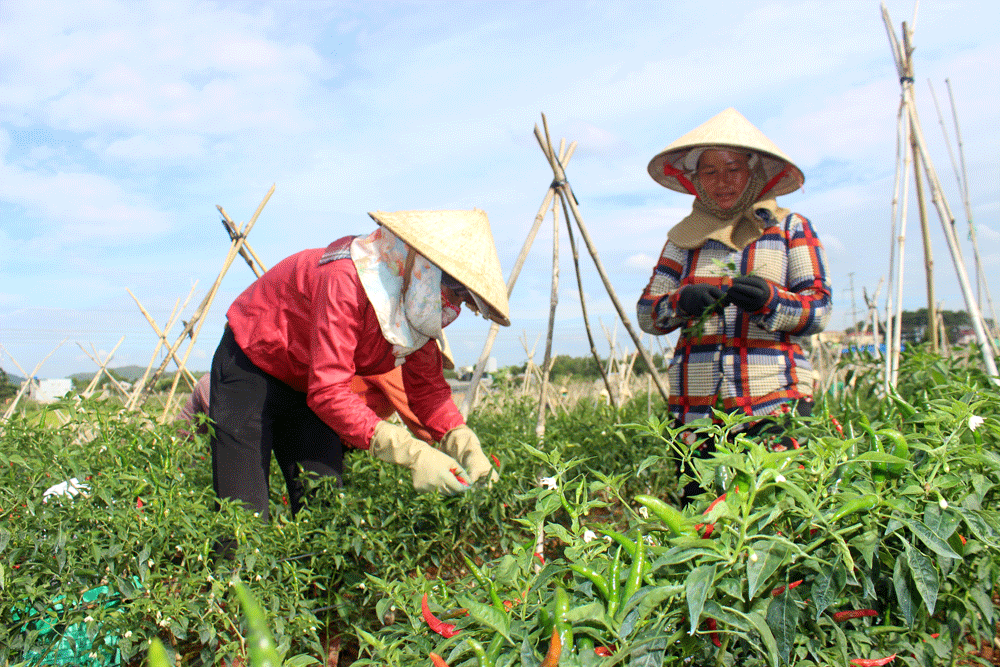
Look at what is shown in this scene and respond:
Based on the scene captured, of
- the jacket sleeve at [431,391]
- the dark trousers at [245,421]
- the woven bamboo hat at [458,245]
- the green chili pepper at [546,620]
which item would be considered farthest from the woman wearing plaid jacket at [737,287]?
the green chili pepper at [546,620]

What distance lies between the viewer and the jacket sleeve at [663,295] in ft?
8.19

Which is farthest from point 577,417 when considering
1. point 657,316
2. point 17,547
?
point 17,547

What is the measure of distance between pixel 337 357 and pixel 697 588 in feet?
4.69

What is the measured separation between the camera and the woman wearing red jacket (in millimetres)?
2049

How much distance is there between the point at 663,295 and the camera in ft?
8.26

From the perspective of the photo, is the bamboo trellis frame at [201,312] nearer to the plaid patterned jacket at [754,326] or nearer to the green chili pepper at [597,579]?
the plaid patterned jacket at [754,326]

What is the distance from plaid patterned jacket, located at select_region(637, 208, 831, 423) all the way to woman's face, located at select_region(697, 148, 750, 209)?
0.14m

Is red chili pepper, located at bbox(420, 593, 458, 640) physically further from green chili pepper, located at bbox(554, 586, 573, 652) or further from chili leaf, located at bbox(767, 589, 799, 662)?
chili leaf, located at bbox(767, 589, 799, 662)

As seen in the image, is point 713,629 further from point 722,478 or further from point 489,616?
point 489,616

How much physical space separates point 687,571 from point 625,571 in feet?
0.28

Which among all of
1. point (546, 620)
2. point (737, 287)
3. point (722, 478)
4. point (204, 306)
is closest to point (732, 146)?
point (737, 287)

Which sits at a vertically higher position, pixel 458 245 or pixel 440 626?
pixel 458 245

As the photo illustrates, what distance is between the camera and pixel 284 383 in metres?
2.35

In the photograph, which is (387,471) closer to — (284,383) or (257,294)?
(284,383)
